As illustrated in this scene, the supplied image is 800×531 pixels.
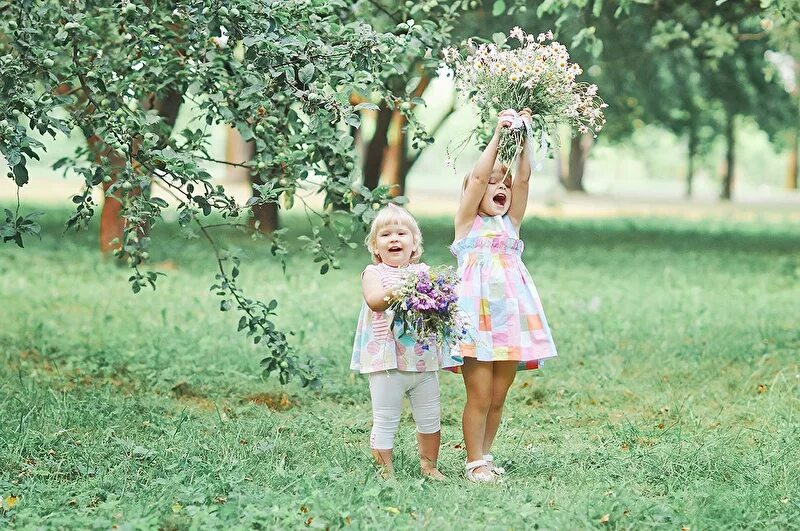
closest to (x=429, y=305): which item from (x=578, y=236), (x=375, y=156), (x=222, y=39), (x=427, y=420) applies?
(x=427, y=420)

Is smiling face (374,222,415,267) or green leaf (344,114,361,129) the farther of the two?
smiling face (374,222,415,267)

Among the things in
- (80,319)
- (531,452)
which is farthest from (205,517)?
(80,319)

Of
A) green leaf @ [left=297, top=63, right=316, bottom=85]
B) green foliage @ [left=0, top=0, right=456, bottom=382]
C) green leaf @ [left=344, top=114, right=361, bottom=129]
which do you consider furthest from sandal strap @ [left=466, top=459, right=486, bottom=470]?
green leaf @ [left=297, top=63, right=316, bottom=85]

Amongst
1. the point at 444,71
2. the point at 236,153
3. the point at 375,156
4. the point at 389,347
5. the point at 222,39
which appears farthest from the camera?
the point at 236,153

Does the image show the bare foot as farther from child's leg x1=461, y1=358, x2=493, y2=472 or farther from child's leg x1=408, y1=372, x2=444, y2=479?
child's leg x1=461, y1=358, x2=493, y2=472

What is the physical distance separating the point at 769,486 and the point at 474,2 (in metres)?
3.68

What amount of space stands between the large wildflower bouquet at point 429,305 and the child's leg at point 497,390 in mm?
493

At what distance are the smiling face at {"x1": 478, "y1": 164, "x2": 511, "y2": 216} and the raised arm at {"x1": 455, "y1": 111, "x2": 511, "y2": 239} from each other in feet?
0.15

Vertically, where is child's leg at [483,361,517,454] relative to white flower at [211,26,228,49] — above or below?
below

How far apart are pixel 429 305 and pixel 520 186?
92 cm

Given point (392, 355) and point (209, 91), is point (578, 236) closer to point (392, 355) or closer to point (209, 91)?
point (209, 91)

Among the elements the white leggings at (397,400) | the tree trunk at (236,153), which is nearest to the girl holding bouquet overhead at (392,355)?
Answer: the white leggings at (397,400)

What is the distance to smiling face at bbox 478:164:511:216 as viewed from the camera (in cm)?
511

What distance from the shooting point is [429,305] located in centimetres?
454
